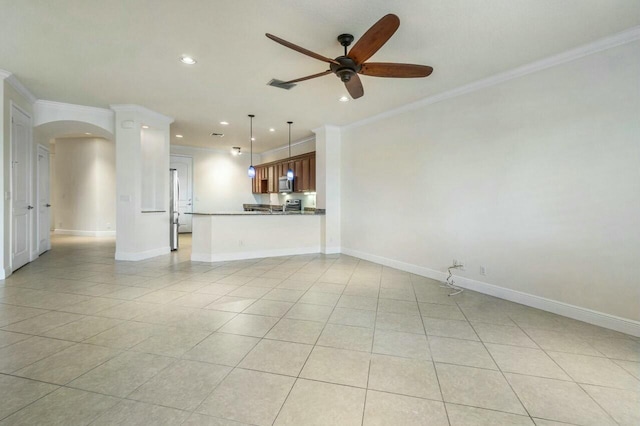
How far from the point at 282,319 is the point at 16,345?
2.09m

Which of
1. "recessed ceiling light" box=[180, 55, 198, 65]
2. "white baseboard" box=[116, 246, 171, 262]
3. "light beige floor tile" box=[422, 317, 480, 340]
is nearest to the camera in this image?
"light beige floor tile" box=[422, 317, 480, 340]

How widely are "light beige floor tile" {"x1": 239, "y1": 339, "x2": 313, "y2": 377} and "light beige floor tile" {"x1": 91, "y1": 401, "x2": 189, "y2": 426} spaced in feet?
1.75

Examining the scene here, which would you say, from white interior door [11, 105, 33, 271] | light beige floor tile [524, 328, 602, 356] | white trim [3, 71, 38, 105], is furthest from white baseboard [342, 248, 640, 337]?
Answer: white trim [3, 71, 38, 105]

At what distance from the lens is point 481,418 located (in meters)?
1.55

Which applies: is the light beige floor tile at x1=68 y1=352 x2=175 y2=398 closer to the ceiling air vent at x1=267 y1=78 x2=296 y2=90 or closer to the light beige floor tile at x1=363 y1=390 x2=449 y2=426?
the light beige floor tile at x1=363 y1=390 x2=449 y2=426

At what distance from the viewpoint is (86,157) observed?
8.67m

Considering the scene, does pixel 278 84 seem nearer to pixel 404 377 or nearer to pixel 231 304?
pixel 231 304

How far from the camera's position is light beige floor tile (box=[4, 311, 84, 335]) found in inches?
98.3

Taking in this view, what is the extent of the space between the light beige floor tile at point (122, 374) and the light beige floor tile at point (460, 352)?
2.00 meters

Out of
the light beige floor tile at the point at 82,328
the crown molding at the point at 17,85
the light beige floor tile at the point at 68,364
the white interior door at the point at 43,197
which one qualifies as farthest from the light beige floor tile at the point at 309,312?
the white interior door at the point at 43,197

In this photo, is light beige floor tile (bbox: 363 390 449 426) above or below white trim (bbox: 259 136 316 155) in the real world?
below

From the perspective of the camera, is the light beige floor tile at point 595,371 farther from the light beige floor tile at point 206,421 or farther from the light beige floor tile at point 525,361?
the light beige floor tile at point 206,421

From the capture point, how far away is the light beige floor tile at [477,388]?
1.66 metres

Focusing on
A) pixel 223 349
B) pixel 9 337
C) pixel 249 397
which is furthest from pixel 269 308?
pixel 9 337
